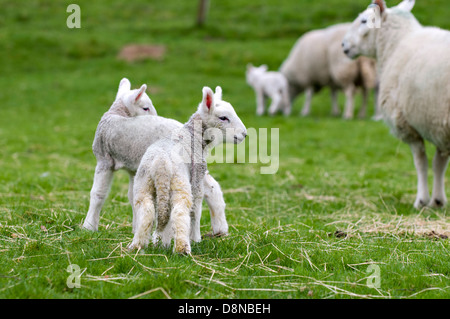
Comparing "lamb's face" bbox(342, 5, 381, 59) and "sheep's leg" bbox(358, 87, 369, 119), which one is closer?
"lamb's face" bbox(342, 5, 381, 59)

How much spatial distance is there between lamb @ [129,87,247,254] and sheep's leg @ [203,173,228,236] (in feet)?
1.08

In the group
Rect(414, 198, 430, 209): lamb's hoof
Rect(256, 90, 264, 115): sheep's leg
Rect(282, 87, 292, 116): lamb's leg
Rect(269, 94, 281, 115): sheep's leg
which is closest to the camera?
Rect(414, 198, 430, 209): lamb's hoof

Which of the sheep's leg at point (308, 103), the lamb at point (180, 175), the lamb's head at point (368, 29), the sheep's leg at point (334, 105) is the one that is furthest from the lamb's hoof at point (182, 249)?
the sheep's leg at point (334, 105)

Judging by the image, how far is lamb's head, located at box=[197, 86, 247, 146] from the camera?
4680mm

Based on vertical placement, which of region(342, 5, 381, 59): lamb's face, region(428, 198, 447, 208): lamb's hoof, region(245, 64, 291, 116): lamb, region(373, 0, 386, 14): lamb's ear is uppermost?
region(373, 0, 386, 14): lamb's ear

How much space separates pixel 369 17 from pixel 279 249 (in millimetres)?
4748

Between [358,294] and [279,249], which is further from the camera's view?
[279,249]

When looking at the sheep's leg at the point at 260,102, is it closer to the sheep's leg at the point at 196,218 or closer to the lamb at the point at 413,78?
the lamb at the point at 413,78

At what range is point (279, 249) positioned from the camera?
4777mm

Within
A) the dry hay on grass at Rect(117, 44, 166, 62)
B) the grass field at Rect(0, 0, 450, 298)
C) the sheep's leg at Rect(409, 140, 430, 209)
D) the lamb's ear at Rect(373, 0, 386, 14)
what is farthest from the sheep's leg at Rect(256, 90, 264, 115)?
the sheep's leg at Rect(409, 140, 430, 209)

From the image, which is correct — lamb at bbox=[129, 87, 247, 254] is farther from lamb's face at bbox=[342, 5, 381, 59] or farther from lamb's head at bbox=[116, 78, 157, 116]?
lamb's face at bbox=[342, 5, 381, 59]

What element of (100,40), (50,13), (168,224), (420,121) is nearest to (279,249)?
(168,224)

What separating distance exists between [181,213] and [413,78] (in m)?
4.12

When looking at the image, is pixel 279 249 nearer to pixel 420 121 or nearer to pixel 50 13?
pixel 420 121
